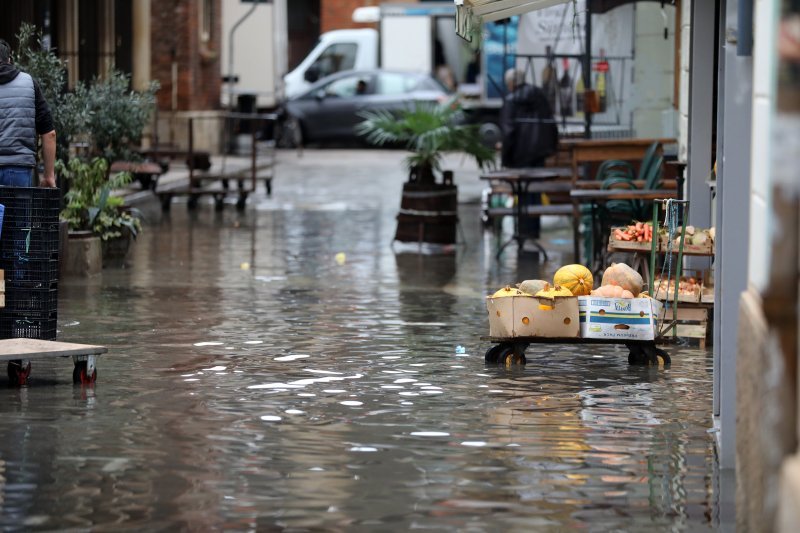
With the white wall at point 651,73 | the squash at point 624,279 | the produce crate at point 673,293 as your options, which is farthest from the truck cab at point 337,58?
the squash at point 624,279

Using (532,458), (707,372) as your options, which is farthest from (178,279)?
(532,458)

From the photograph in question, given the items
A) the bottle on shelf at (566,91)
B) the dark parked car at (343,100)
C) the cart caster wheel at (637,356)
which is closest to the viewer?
the cart caster wheel at (637,356)

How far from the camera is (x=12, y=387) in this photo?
916 centimetres

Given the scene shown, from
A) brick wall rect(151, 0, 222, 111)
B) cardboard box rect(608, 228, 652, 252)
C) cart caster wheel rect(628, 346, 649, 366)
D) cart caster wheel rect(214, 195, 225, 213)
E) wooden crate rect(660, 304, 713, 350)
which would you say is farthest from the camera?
brick wall rect(151, 0, 222, 111)

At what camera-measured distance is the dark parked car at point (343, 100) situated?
120 ft

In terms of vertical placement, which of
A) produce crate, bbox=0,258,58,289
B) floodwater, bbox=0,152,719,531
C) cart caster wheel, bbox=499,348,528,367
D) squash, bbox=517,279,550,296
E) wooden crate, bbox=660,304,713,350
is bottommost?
floodwater, bbox=0,152,719,531

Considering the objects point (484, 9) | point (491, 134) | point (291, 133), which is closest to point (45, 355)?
point (484, 9)

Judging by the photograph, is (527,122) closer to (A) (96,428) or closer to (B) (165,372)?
(B) (165,372)

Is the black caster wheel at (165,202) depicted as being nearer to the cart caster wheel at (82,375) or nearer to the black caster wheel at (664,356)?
the black caster wheel at (664,356)

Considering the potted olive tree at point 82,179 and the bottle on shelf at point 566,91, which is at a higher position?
the bottle on shelf at point 566,91

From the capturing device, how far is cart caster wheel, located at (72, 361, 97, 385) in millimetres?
9227

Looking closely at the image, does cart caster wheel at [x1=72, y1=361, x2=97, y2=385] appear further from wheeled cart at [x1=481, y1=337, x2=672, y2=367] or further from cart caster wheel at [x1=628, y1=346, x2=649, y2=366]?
cart caster wheel at [x1=628, y1=346, x2=649, y2=366]

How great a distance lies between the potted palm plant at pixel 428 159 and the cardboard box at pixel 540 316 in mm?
7371

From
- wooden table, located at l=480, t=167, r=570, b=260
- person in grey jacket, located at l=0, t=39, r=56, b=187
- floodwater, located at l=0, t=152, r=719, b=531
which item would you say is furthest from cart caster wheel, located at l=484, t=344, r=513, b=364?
wooden table, located at l=480, t=167, r=570, b=260
